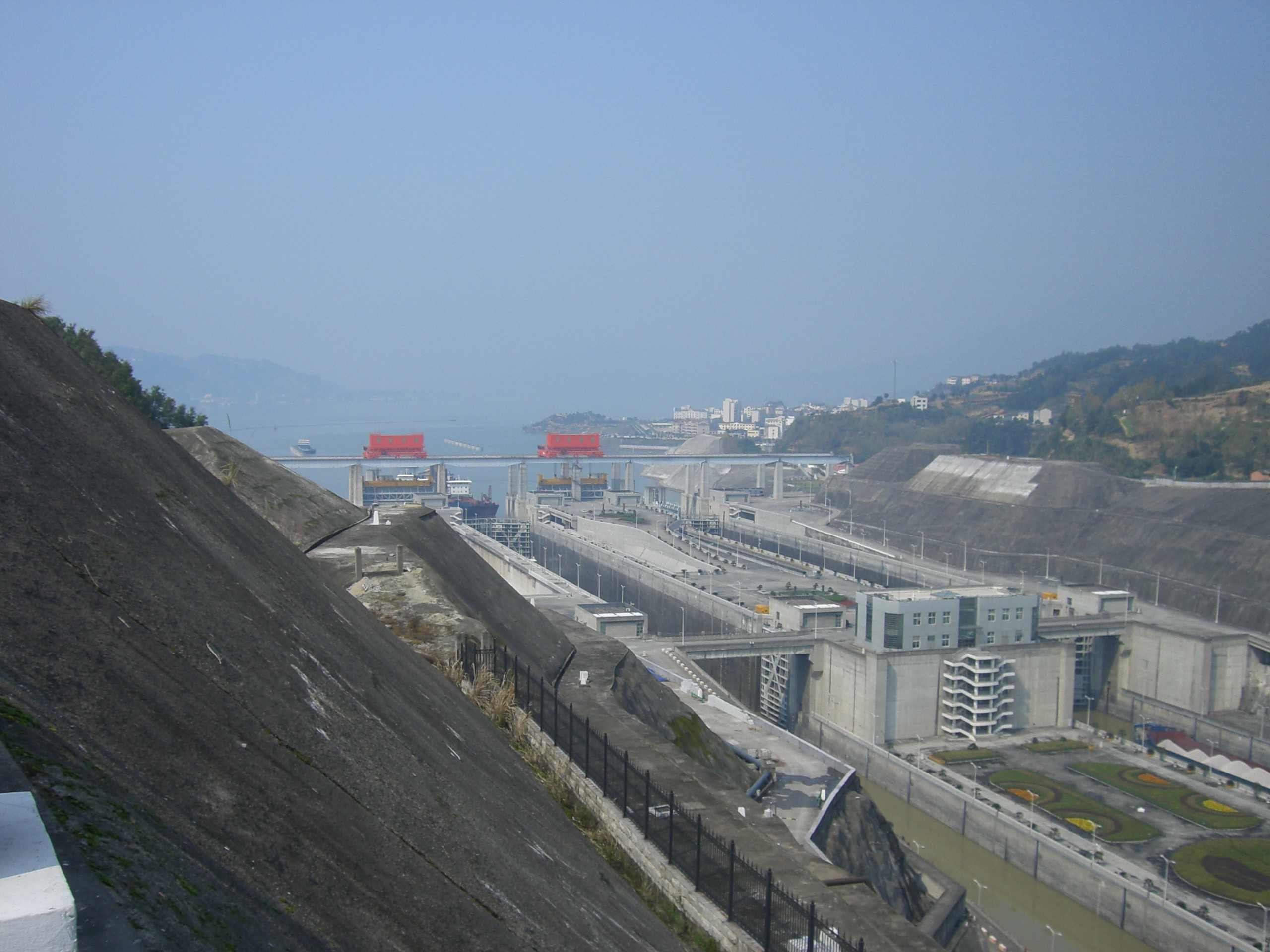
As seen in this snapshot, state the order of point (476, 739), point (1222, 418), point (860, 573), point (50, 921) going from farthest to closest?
point (1222, 418), point (860, 573), point (476, 739), point (50, 921)

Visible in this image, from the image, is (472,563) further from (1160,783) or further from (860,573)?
(860,573)

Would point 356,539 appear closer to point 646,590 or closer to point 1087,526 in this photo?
point 646,590

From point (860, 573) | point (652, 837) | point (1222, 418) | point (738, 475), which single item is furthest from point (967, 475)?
point (652, 837)

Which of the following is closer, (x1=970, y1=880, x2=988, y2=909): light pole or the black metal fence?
the black metal fence

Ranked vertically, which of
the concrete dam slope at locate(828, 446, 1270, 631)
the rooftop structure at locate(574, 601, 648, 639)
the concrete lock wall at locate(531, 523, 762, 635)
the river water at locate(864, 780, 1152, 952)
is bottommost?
the river water at locate(864, 780, 1152, 952)

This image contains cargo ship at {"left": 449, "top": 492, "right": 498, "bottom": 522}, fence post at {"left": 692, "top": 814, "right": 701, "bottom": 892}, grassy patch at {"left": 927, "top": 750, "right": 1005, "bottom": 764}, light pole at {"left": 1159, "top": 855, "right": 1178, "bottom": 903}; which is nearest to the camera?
fence post at {"left": 692, "top": 814, "right": 701, "bottom": 892}

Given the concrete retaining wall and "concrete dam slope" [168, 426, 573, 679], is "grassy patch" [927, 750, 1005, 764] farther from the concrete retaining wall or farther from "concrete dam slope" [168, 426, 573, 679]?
the concrete retaining wall

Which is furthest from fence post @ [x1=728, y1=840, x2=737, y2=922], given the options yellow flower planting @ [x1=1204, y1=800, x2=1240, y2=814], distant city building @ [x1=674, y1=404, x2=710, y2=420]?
distant city building @ [x1=674, y1=404, x2=710, y2=420]
